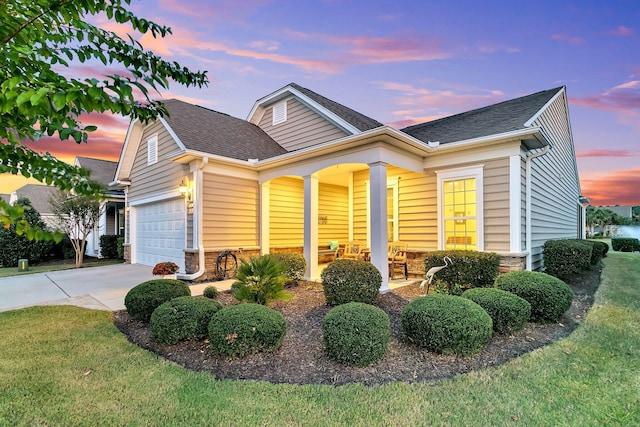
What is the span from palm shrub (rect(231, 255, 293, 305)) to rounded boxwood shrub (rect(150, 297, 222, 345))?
1189 millimetres

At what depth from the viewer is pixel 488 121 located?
8.37m

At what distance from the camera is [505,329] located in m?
4.40

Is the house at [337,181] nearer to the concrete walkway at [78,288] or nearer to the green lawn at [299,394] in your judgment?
the concrete walkway at [78,288]

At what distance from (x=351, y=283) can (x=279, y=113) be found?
7.73 metres

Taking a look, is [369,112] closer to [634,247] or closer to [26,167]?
[26,167]

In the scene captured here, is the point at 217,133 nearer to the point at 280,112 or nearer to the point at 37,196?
the point at 280,112

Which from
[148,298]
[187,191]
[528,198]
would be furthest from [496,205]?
[187,191]

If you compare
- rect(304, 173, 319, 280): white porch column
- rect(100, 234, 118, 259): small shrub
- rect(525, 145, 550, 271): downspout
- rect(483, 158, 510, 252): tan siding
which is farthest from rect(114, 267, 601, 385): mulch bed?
rect(100, 234, 118, 259): small shrub

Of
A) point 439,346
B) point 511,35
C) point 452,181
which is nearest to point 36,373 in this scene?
point 439,346

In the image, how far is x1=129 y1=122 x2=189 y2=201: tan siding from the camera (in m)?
9.94

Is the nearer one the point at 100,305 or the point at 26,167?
the point at 26,167

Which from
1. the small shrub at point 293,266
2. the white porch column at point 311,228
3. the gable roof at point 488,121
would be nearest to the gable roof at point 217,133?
the white porch column at point 311,228

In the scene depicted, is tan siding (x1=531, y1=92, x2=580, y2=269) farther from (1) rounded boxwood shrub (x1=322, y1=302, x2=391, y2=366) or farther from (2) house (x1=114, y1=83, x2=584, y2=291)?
(1) rounded boxwood shrub (x1=322, y1=302, x2=391, y2=366)

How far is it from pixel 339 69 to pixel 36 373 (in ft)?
32.8
